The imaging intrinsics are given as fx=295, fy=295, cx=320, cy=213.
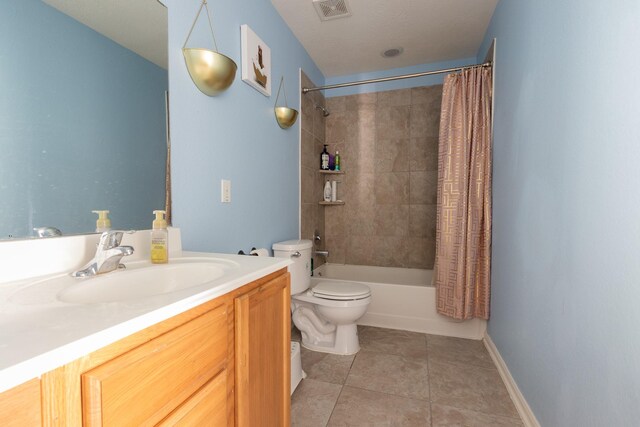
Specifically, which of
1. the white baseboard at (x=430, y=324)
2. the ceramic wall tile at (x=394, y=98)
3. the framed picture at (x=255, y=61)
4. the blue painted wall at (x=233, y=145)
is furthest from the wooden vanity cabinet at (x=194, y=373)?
the ceramic wall tile at (x=394, y=98)

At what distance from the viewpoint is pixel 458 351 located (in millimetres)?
2020

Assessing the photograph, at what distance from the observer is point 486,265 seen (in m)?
2.06

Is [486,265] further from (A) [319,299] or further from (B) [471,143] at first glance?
(A) [319,299]

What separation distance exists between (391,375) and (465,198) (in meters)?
1.31

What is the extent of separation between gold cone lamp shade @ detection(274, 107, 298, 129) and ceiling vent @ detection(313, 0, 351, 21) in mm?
689

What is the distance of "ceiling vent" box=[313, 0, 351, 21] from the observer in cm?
194

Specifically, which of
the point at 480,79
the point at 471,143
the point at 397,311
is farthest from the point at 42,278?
the point at 480,79

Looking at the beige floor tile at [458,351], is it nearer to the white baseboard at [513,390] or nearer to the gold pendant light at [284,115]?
the white baseboard at [513,390]

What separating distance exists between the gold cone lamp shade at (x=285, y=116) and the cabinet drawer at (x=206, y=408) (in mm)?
1698

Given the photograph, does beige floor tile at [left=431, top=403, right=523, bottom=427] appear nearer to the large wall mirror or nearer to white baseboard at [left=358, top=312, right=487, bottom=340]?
white baseboard at [left=358, top=312, right=487, bottom=340]

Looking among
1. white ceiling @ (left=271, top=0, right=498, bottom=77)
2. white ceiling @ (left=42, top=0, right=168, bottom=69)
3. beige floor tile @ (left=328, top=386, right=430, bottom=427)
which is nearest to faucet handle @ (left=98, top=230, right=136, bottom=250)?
white ceiling @ (left=42, top=0, right=168, bottom=69)

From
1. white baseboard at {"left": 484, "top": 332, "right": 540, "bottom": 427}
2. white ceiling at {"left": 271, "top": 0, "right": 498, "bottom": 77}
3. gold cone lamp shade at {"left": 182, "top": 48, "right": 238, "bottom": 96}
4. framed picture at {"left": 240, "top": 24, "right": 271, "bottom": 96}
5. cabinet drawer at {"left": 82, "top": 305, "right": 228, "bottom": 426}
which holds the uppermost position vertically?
white ceiling at {"left": 271, "top": 0, "right": 498, "bottom": 77}

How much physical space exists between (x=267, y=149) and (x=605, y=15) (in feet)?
5.29

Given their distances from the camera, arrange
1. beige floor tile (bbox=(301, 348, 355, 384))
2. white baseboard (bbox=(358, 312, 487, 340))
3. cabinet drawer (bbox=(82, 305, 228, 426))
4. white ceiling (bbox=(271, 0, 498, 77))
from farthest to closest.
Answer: white baseboard (bbox=(358, 312, 487, 340)) → white ceiling (bbox=(271, 0, 498, 77)) → beige floor tile (bbox=(301, 348, 355, 384)) → cabinet drawer (bbox=(82, 305, 228, 426))
